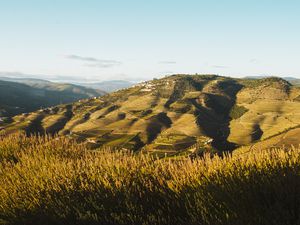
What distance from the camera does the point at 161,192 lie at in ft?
23.0

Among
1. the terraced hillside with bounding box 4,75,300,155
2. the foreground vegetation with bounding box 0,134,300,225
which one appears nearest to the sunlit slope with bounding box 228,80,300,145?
the terraced hillside with bounding box 4,75,300,155

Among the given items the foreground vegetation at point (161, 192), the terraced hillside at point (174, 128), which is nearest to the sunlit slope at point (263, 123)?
the terraced hillside at point (174, 128)

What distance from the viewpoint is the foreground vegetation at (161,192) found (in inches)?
234

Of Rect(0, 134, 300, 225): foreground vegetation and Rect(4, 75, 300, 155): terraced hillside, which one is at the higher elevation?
Rect(0, 134, 300, 225): foreground vegetation

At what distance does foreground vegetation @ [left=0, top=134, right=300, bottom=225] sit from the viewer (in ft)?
19.5

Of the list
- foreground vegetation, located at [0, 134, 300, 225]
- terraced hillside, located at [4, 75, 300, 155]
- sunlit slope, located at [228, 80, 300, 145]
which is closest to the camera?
foreground vegetation, located at [0, 134, 300, 225]

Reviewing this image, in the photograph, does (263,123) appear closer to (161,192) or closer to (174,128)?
(174,128)

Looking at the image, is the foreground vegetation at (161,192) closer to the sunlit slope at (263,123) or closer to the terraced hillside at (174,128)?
the terraced hillside at (174,128)

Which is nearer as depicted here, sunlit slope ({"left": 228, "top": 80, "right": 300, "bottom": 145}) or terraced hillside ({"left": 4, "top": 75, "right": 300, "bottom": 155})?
terraced hillside ({"left": 4, "top": 75, "right": 300, "bottom": 155})

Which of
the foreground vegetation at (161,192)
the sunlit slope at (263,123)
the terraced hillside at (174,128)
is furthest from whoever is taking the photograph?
the sunlit slope at (263,123)

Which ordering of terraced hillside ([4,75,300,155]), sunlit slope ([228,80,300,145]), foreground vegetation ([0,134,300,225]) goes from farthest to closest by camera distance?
sunlit slope ([228,80,300,145]) → terraced hillside ([4,75,300,155]) → foreground vegetation ([0,134,300,225])

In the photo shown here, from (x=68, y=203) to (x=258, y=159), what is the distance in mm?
3416

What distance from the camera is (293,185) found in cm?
596

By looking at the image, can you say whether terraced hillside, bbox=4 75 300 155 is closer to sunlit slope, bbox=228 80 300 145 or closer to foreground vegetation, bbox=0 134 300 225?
sunlit slope, bbox=228 80 300 145
